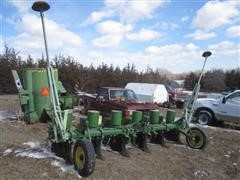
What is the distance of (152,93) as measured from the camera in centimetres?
1950

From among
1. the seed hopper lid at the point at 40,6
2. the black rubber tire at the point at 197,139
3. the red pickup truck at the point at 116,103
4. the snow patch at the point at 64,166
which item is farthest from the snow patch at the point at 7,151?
the black rubber tire at the point at 197,139

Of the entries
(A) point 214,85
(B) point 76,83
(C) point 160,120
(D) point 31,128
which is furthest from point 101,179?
(A) point 214,85

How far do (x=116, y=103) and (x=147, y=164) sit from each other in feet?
15.8

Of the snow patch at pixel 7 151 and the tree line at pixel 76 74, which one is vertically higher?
the tree line at pixel 76 74

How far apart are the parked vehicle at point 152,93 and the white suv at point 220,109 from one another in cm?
574

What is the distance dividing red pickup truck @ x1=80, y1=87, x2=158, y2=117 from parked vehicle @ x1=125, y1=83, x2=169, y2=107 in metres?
7.65

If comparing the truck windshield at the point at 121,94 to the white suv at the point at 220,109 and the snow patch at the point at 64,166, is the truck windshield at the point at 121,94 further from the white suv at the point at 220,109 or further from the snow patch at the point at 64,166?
the snow patch at the point at 64,166

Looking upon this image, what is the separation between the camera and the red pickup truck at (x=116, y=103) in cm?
1062

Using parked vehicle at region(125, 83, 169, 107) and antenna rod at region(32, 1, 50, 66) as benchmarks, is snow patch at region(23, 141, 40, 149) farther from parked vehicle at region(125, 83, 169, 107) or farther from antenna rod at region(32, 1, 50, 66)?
parked vehicle at region(125, 83, 169, 107)

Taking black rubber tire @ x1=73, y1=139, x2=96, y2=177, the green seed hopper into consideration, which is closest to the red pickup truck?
the green seed hopper

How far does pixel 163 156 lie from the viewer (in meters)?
Result: 6.99

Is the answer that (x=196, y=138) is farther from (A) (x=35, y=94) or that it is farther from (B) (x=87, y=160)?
(A) (x=35, y=94)

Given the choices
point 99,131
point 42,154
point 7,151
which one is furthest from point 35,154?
point 99,131

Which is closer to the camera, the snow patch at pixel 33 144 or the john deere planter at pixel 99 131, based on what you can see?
the john deere planter at pixel 99 131
